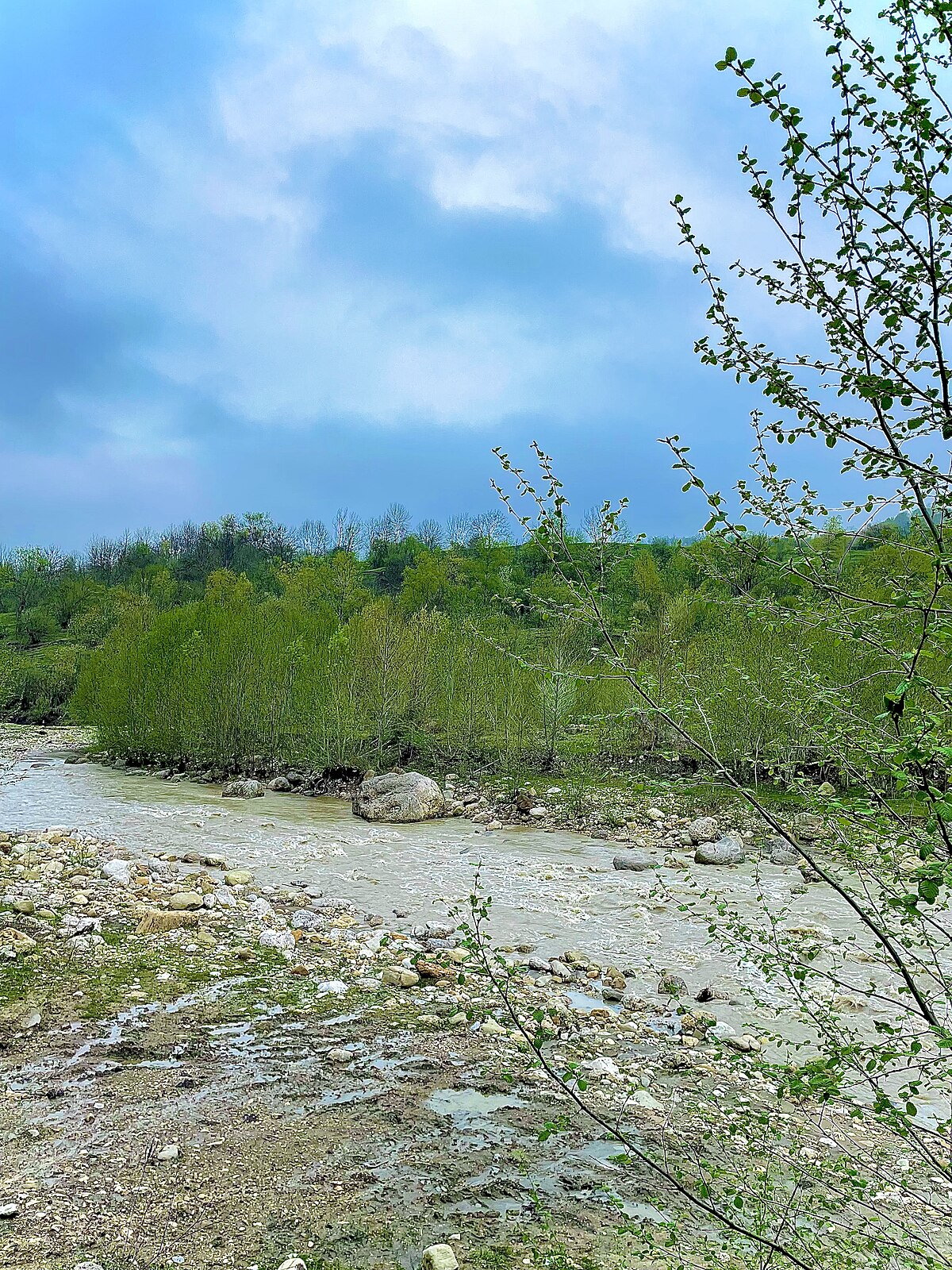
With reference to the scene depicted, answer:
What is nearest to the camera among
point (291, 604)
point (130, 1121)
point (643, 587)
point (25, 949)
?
point (130, 1121)

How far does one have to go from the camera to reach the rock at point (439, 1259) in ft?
12.2

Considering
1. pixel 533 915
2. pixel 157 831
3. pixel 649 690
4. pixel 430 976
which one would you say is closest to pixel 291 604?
pixel 157 831

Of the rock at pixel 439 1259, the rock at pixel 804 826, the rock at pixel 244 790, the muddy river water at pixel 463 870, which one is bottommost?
the muddy river water at pixel 463 870

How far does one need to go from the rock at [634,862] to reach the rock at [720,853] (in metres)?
0.76

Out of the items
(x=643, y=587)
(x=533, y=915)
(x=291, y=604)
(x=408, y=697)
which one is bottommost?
(x=533, y=915)

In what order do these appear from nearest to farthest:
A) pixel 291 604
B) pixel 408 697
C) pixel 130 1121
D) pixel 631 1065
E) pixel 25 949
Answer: pixel 130 1121 < pixel 631 1065 < pixel 25 949 < pixel 408 697 < pixel 291 604

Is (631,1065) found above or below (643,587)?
below

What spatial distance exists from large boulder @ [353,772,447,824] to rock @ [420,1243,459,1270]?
45.4ft

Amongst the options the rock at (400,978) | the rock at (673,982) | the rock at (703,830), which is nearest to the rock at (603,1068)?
the rock at (673,982)

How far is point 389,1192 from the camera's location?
435 cm

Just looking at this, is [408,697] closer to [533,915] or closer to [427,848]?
[427,848]

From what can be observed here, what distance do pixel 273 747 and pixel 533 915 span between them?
14584 mm

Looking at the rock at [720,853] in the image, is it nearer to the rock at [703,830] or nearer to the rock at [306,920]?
the rock at [703,830]

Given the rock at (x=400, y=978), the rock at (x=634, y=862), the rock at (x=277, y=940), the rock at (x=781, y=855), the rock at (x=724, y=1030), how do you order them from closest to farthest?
the rock at (x=724, y=1030) → the rock at (x=400, y=978) → the rock at (x=277, y=940) → the rock at (x=634, y=862) → the rock at (x=781, y=855)
